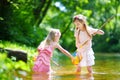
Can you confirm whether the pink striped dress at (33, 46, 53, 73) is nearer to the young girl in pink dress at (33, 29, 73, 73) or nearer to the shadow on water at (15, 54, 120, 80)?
the young girl in pink dress at (33, 29, 73, 73)

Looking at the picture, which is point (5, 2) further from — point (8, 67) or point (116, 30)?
point (116, 30)

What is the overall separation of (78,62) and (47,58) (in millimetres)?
911

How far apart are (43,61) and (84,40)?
1.31 meters

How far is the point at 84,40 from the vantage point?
1084 cm

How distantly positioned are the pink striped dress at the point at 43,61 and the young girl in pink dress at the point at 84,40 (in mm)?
879

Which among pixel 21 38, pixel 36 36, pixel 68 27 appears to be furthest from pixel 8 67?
pixel 68 27

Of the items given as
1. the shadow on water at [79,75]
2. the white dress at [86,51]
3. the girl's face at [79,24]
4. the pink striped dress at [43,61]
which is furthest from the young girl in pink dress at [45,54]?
the white dress at [86,51]

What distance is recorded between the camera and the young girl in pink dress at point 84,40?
1063cm

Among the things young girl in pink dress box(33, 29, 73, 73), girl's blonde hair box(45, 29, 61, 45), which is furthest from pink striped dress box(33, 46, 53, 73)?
girl's blonde hair box(45, 29, 61, 45)

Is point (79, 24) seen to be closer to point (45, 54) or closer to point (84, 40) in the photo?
point (84, 40)

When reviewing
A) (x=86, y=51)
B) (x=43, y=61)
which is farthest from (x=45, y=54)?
(x=86, y=51)

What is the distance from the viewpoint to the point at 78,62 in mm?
10844

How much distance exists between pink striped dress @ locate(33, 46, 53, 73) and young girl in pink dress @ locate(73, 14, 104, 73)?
88 cm

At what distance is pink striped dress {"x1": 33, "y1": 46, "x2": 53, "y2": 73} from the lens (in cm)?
1026
